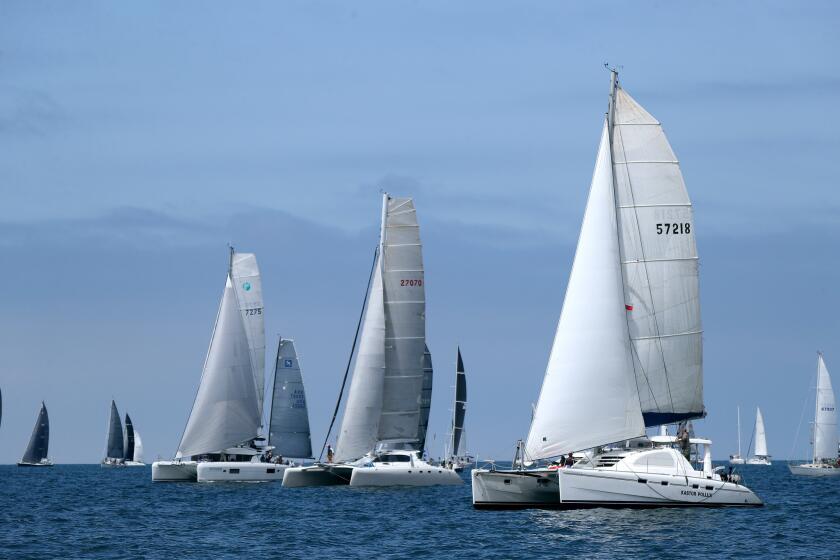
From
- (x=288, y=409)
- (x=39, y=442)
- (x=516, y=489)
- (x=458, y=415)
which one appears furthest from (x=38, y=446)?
(x=516, y=489)

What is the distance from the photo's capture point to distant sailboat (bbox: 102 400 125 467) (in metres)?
153

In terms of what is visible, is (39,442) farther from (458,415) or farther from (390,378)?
(390,378)

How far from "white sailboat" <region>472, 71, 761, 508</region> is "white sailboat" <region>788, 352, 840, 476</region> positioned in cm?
6906

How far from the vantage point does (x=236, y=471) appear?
238ft

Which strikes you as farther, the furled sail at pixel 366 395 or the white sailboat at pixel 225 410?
the white sailboat at pixel 225 410

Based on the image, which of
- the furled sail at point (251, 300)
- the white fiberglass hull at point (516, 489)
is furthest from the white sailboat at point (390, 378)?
the white fiberglass hull at point (516, 489)

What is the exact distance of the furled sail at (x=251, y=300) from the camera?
7831cm

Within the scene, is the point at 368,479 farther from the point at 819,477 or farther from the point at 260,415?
the point at 819,477

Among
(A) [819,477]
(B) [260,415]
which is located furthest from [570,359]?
(A) [819,477]

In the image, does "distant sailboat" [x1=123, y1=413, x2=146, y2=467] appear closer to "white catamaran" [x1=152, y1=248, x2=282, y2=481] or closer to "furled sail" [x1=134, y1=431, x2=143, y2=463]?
"furled sail" [x1=134, y1=431, x2=143, y2=463]

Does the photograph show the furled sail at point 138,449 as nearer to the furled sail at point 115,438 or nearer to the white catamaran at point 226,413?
the furled sail at point 115,438

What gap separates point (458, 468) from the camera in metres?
101

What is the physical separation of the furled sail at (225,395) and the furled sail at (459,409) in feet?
90.5

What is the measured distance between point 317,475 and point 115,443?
308 ft
